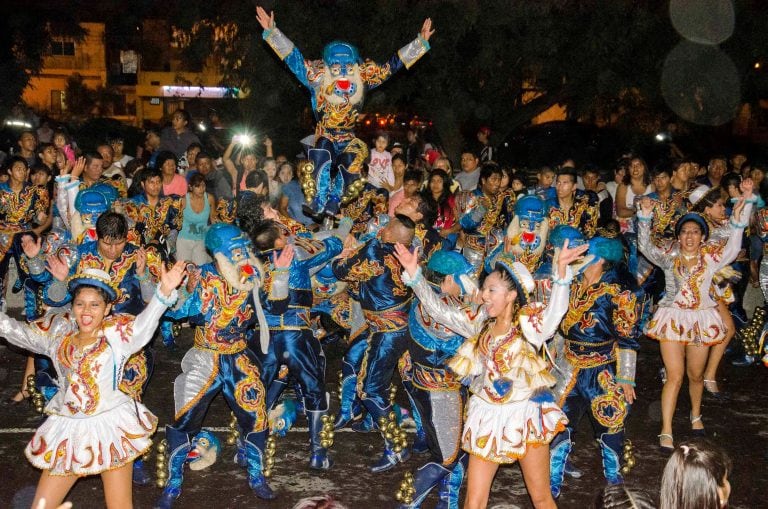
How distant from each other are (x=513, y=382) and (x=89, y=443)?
2442 millimetres

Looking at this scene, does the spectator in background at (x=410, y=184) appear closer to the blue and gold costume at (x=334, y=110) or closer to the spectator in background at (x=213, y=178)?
the blue and gold costume at (x=334, y=110)

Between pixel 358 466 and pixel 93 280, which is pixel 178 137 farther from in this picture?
pixel 93 280

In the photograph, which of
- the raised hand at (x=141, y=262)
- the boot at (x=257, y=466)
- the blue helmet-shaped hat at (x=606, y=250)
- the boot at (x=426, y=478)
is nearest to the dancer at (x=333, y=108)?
the raised hand at (x=141, y=262)

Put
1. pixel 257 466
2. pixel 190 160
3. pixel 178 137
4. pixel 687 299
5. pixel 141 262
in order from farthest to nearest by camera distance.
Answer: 1. pixel 178 137
2. pixel 190 160
3. pixel 687 299
4. pixel 141 262
5. pixel 257 466

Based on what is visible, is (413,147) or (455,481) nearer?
(455,481)

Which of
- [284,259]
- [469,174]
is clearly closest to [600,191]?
[469,174]

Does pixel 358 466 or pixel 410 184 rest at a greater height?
pixel 410 184

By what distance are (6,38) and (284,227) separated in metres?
23.8

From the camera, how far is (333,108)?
8648 millimetres

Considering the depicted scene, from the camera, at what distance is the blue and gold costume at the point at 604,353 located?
20.5 ft

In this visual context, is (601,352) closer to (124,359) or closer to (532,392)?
(532,392)

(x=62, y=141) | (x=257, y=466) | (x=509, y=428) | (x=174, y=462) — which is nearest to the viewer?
(x=509, y=428)

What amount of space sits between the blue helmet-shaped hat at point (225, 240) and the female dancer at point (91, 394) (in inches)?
35.2

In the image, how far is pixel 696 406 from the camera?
7699 mm
